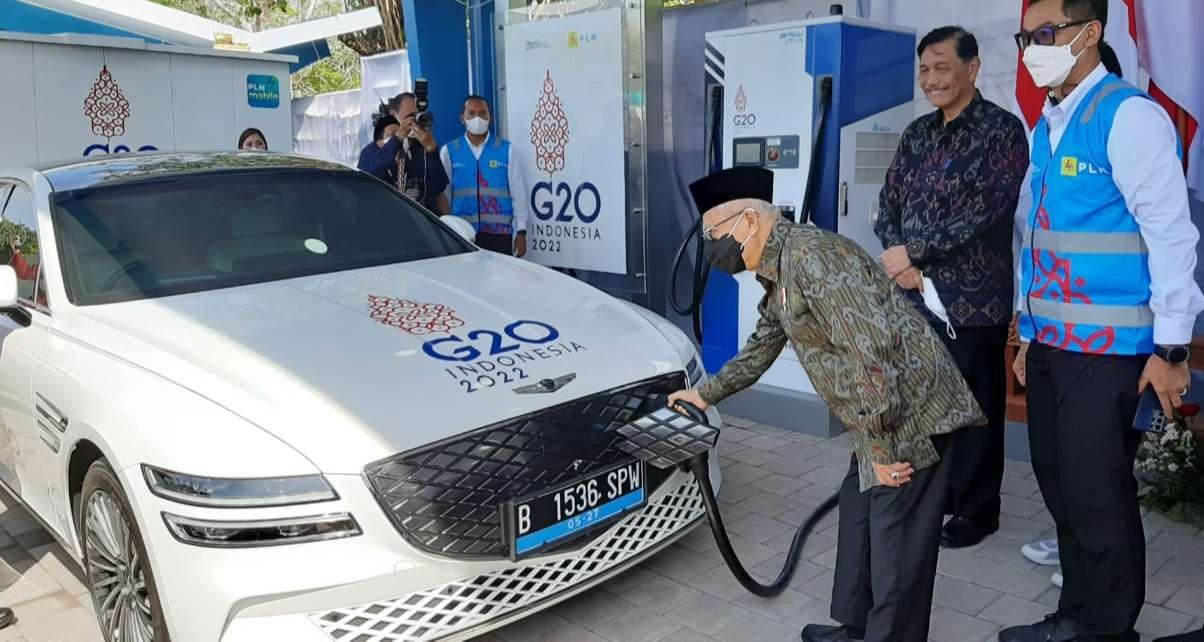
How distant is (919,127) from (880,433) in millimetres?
1796

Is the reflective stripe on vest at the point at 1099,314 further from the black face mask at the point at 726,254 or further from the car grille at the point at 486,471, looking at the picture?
the car grille at the point at 486,471

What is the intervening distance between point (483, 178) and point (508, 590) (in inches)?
159

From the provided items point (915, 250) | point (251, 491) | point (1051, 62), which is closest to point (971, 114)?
point (915, 250)

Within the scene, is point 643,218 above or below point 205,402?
above

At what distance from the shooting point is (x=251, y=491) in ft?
8.11

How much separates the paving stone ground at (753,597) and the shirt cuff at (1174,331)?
3.61 ft

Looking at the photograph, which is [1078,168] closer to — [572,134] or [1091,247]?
[1091,247]

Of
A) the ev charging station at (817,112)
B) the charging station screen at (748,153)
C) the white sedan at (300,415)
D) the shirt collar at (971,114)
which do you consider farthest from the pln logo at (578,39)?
the shirt collar at (971,114)

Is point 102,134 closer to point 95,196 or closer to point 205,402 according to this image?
point 95,196

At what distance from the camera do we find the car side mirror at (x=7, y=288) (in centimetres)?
342

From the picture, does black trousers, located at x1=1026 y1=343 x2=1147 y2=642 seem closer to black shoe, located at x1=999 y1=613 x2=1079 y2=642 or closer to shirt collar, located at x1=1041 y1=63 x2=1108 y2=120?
black shoe, located at x1=999 y1=613 x2=1079 y2=642

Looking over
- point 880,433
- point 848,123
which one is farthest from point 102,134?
point 880,433

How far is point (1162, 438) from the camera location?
4.03 meters

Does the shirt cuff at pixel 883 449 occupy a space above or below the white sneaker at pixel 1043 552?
above
